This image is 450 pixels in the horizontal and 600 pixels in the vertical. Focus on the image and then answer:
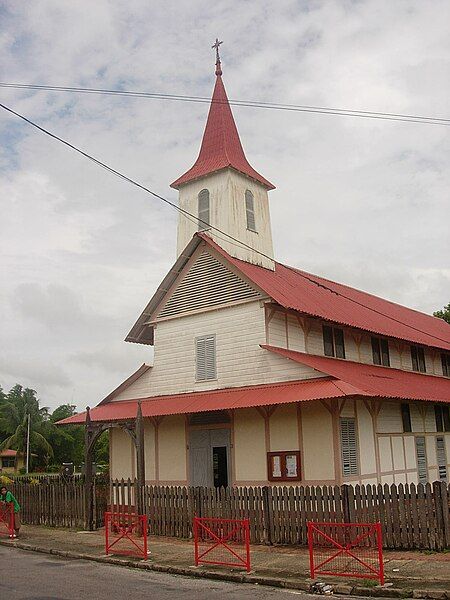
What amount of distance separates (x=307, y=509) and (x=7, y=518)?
966 cm

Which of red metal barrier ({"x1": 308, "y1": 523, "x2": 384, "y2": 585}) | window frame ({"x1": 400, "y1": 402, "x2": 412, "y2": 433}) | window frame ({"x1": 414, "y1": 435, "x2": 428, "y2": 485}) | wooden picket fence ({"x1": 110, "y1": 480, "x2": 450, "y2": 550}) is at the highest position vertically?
window frame ({"x1": 400, "y1": 402, "x2": 412, "y2": 433})

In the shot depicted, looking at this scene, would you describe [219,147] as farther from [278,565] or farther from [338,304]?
[278,565]

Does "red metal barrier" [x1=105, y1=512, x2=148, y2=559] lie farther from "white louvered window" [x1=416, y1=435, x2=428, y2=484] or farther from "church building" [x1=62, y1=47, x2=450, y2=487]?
"white louvered window" [x1=416, y1=435, x2=428, y2=484]

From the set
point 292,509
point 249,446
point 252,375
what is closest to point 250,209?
point 252,375

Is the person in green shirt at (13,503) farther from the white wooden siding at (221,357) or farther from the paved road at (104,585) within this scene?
the white wooden siding at (221,357)

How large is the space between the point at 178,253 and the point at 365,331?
7.50 metres

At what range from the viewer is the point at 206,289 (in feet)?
75.7

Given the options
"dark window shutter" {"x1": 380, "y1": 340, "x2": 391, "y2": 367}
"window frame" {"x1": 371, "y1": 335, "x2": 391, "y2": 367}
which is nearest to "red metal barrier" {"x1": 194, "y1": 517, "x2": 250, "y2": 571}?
"window frame" {"x1": 371, "y1": 335, "x2": 391, "y2": 367}

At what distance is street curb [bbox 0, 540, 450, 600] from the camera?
10.7 m

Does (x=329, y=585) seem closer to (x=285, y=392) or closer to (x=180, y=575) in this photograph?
(x=180, y=575)

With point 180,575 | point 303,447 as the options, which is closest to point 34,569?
point 180,575

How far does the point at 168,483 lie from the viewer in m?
22.3

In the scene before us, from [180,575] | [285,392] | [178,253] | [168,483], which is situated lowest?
[180,575]

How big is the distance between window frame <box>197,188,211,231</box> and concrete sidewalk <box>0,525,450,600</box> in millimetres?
11372
